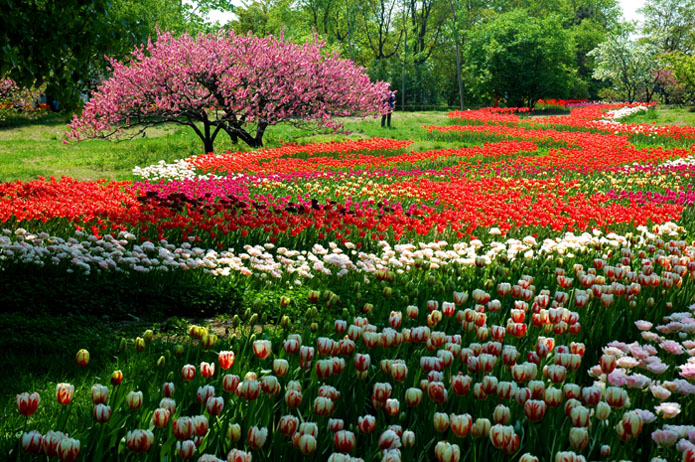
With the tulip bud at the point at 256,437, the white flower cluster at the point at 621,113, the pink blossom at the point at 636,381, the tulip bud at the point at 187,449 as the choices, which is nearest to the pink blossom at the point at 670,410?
the pink blossom at the point at 636,381

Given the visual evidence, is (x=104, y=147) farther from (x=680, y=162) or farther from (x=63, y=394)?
(x=63, y=394)

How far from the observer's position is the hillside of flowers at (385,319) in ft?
7.53

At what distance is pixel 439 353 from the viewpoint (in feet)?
9.21

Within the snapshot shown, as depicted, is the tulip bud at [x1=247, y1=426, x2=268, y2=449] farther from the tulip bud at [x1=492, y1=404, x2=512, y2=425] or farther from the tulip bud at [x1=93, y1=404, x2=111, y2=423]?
the tulip bud at [x1=492, y1=404, x2=512, y2=425]

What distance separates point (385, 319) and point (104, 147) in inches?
742

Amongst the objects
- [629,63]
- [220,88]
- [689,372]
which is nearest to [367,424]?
[689,372]

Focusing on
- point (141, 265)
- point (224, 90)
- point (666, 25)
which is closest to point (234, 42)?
point (224, 90)

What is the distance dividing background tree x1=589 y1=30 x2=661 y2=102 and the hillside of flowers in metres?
38.1

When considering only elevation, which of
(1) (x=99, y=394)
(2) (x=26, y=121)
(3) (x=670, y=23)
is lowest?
(1) (x=99, y=394)

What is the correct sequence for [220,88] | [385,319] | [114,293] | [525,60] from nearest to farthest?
[385,319] < [114,293] < [220,88] < [525,60]

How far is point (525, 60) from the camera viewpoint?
1641 inches

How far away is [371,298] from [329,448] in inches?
108

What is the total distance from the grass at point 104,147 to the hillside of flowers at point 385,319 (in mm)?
3084

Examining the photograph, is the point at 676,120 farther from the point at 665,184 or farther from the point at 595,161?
the point at 665,184
